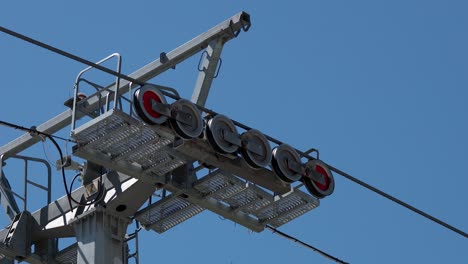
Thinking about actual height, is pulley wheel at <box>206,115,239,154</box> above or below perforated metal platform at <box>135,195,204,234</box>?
above

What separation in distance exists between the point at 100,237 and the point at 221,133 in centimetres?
260

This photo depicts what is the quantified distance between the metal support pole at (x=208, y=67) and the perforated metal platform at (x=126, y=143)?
184cm

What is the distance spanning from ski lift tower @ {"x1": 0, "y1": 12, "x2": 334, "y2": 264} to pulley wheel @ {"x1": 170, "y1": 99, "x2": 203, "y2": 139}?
0.02 metres

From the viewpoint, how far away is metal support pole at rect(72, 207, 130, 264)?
30.7 meters

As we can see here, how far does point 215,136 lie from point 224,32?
234 centimetres

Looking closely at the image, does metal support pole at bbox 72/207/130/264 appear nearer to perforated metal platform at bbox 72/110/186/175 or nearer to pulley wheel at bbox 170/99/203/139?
perforated metal platform at bbox 72/110/186/175

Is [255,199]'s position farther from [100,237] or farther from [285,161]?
[100,237]

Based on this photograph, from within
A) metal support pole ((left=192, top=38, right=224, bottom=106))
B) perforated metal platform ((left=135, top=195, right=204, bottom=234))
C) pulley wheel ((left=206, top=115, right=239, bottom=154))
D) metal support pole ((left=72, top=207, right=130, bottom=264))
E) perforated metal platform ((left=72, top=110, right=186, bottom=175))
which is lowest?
metal support pole ((left=72, top=207, right=130, bottom=264))

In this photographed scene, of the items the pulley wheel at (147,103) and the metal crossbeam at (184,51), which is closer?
the pulley wheel at (147,103)

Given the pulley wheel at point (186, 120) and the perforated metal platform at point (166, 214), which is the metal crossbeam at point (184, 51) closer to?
the pulley wheel at point (186, 120)

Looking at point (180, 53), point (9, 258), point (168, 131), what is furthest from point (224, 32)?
point (9, 258)

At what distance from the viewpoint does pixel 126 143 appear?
2970cm

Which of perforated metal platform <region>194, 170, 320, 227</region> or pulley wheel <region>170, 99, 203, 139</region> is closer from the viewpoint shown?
pulley wheel <region>170, 99, 203, 139</region>

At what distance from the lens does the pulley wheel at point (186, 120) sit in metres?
29.6
